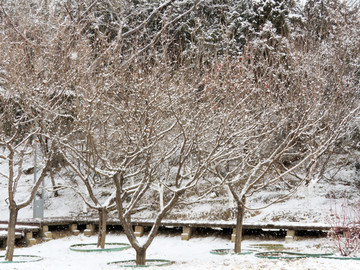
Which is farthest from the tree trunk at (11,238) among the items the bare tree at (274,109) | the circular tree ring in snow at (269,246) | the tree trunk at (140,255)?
the circular tree ring in snow at (269,246)

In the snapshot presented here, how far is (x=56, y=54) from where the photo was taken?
33.7ft

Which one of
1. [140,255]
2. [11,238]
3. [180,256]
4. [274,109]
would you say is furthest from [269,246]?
[11,238]

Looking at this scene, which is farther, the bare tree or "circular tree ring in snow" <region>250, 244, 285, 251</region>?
"circular tree ring in snow" <region>250, 244, 285, 251</region>

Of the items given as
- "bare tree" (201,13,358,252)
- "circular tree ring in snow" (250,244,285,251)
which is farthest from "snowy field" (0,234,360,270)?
"bare tree" (201,13,358,252)

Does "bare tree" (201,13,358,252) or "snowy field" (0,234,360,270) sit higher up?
"bare tree" (201,13,358,252)

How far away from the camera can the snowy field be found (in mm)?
7211

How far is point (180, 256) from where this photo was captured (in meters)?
10.9

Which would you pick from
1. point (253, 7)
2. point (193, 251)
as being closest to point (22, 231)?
point (193, 251)

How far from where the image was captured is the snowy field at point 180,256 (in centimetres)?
721

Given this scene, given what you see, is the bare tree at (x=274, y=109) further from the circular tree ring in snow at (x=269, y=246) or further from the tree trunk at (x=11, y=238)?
the tree trunk at (x=11, y=238)

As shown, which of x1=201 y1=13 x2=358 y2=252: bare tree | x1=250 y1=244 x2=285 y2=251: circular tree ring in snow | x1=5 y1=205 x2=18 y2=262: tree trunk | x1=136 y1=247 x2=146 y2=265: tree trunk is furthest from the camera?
x1=250 y1=244 x2=285 y2=251: circular tree ring in snow

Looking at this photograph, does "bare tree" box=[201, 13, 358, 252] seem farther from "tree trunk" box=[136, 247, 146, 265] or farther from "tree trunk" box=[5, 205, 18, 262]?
"tree trunk" box=[5, 205, 18, 262]

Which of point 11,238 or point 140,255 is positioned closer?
point 140,255

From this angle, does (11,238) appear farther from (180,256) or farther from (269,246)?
(269,246)
